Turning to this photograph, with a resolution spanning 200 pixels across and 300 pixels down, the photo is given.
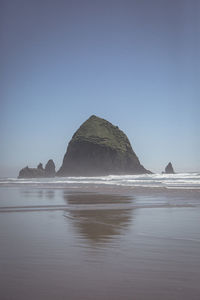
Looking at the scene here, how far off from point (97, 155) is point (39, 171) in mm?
25458

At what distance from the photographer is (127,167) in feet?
387

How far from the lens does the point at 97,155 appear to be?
11731 cm

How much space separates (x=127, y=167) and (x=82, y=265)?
114750 millimetres

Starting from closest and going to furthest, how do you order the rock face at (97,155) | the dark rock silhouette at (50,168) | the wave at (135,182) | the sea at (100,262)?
the sea at (100,262) < the wave at (135,182) < the rock face at (97,155) < the dark rock silhouette at (50,168)

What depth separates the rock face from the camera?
114625mm

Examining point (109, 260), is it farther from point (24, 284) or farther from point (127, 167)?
point (127, 167)

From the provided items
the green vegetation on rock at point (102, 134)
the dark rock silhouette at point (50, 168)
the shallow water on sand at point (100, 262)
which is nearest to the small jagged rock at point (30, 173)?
the dark rock silhouette at point (50, 168)

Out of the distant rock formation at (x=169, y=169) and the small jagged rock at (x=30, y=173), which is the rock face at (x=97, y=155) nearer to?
the small jagged rock at (x=30, y=173)

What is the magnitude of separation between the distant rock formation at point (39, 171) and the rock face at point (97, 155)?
208 inches

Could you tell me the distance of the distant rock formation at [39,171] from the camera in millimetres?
115238

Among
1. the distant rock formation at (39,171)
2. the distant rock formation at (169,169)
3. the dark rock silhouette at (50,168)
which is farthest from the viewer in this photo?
the distant rock formation at (169,169)

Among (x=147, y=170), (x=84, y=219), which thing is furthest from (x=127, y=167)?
(x=84, y=219)

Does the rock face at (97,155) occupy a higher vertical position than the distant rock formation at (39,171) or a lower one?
higher

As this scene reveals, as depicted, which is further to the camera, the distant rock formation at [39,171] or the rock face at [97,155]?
the distant rock formation at [39,171]
